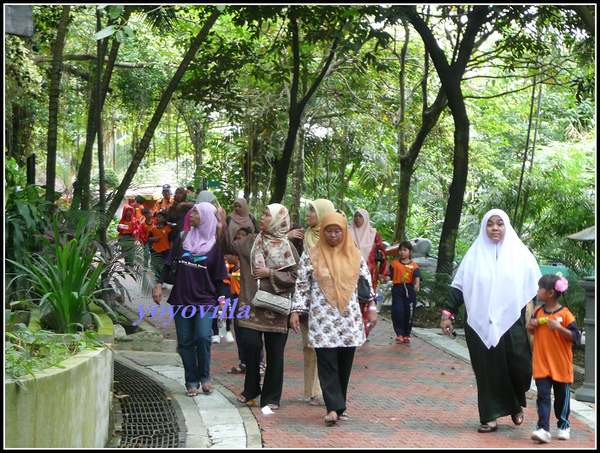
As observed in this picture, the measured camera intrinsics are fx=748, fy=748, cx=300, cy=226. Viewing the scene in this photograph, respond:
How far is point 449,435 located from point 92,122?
7.66 metres

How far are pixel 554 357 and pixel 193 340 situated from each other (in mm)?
3204

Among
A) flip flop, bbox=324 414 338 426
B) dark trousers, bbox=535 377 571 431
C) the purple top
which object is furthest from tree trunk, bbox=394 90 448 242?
flip flop, bbox=324 414 338 426

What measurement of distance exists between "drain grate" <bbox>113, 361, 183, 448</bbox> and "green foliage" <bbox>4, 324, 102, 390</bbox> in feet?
2.83

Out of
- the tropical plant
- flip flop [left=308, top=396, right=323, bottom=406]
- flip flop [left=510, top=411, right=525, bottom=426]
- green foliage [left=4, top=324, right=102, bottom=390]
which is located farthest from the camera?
flip flop [left=308, top=396, right=323, bottom=406]

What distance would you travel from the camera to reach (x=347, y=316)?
20.7 ft

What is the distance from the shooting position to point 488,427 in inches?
242

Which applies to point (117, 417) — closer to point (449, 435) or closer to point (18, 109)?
point (449, 435)

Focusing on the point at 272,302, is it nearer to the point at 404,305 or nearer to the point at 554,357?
the point at 554,357

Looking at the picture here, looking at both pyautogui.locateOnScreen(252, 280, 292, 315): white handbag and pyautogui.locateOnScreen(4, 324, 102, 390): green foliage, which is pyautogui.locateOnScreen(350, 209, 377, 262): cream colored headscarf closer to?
pyautogui.locateOnScreen(252, 280, 292, 315): white handbag

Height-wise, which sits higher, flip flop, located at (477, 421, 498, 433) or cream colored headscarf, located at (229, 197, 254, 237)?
cream colored headscarf, located at (229, 197, 254, 237)

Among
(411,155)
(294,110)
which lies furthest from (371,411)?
(411,155)

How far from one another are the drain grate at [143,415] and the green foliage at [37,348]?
0.86 metres

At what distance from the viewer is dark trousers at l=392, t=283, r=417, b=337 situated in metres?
10.3

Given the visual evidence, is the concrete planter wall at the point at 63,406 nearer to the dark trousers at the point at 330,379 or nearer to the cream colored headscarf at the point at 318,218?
the dark trousers at the point at 330,379
